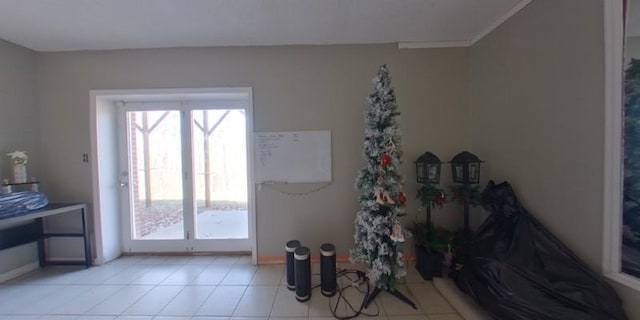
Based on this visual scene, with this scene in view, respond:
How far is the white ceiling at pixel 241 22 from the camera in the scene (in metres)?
2.07

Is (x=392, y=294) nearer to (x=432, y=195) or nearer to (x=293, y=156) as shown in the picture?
(x=432, y=195)

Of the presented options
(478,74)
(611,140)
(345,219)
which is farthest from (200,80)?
(611,140)

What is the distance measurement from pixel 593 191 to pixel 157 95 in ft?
14.1

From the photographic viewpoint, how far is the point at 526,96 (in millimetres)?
2107

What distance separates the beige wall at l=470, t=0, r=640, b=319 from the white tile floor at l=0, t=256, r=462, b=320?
1202 millimetres

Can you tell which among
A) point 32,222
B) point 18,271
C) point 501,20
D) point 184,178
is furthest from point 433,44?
point 18,271

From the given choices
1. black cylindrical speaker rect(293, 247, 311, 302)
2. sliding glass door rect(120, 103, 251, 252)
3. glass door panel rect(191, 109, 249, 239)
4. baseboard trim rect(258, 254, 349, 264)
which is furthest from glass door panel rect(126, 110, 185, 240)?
black cylindrical speaker rect(293, 247, 311, 302)

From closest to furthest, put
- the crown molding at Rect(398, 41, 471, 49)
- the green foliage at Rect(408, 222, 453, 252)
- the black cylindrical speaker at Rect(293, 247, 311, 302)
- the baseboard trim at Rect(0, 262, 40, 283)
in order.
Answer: the black cylindrical speaker at Rect(293, 247, 311, 302)
the green foliage at Rect(408, 222, 453, 252)
the baseboard trim at Rect(0, 262, 40, 283)
the crown molding at Rect(398, 41, 471, 49)

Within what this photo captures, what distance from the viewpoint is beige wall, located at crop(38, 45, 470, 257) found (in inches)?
112

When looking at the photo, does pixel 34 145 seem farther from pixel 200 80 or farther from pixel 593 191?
pixel 593 191

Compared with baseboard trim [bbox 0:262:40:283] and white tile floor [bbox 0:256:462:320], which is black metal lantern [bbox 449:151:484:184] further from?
baseboard trim [bbox 0:262:40:283]

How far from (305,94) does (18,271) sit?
3.96 m

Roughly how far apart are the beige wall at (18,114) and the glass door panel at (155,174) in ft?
3.16

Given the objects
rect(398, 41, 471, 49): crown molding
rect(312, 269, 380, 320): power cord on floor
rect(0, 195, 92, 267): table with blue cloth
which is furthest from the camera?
rect(398, 41, 471, 49): crown molding
